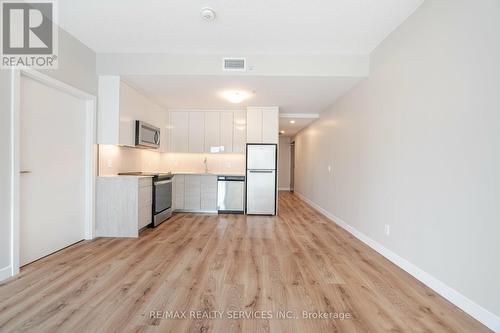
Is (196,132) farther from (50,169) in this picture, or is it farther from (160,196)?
(50,169)

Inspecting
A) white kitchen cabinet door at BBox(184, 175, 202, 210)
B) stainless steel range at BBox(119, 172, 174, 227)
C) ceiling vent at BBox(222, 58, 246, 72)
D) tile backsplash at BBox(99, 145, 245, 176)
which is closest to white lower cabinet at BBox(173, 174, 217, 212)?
white kitchen cabinet door at BBox(184, 175, 202, 210)

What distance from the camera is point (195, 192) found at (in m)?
5.42

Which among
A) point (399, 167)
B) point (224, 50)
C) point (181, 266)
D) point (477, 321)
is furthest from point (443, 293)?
point (224, 50)

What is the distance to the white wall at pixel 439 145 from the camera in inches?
66.6

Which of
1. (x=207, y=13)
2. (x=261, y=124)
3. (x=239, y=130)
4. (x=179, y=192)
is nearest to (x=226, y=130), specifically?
(x=239, y=130)

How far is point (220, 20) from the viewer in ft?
8.82

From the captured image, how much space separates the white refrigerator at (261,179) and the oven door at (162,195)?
1.65 metres

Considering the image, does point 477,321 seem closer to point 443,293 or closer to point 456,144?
point 443,293

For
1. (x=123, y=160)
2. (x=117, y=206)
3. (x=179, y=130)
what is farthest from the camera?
(x=179, y=130)

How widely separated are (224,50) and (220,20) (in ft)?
2.32

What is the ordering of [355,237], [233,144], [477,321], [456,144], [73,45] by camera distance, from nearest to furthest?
[477,321], [456,144], [73,45], [355,237], [233,144]

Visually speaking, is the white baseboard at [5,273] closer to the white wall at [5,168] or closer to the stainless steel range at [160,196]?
the white wall at [5,168]

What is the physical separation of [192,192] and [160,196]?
111 cm

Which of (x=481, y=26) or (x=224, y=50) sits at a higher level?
(x=224, y=50)
